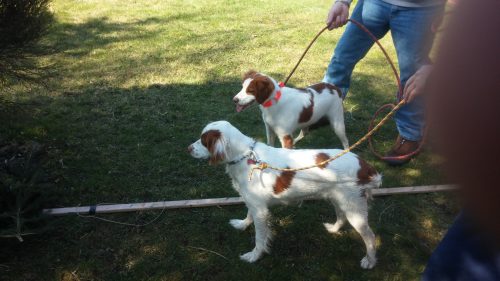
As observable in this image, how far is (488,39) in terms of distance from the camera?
2.16 ft

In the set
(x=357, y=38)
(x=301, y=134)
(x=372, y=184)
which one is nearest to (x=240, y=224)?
(x=372, y=184)

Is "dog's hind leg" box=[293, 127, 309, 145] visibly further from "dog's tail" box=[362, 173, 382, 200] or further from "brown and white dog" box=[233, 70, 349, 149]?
"dog's tail" box=[362, 173, 382, 200]

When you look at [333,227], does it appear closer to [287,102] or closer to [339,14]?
[287,102]

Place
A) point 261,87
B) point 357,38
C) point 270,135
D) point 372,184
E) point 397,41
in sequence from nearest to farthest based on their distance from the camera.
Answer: point 372,184 < point 261,87 < point 397,41 < point 357,38 < point 270,135

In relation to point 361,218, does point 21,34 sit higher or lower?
higher

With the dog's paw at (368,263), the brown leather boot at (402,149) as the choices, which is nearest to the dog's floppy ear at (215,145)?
the dog's paw at (368,263)

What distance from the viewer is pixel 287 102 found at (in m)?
3.80

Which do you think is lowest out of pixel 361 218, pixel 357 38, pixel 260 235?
pixel 260 235

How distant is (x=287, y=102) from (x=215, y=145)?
1287 millimetres

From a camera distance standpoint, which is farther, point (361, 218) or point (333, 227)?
point (333, 227)

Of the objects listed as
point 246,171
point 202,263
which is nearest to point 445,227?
point 246,171

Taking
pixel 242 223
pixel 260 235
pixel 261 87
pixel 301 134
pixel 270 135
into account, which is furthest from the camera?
pixel 301 134

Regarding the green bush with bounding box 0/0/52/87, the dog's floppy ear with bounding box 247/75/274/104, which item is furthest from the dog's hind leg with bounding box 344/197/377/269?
the green bush with bounding box 0/0/52/87

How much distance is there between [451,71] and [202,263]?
2696mm
